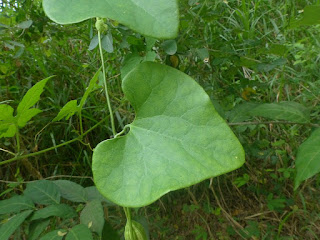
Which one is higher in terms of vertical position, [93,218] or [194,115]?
[194,115]

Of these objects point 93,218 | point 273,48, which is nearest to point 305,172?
point 273,48

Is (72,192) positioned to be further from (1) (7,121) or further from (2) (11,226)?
(1) (7,121)

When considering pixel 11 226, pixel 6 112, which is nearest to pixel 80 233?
pixel 11 226

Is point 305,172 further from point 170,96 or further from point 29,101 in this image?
point 29,101

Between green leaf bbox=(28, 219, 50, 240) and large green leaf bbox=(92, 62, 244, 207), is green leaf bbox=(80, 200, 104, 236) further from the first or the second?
large green leaf bbox=(92, 62, 244, 207)

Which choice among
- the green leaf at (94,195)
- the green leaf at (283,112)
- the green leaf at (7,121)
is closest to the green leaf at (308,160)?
the green leaf at (283,112)
